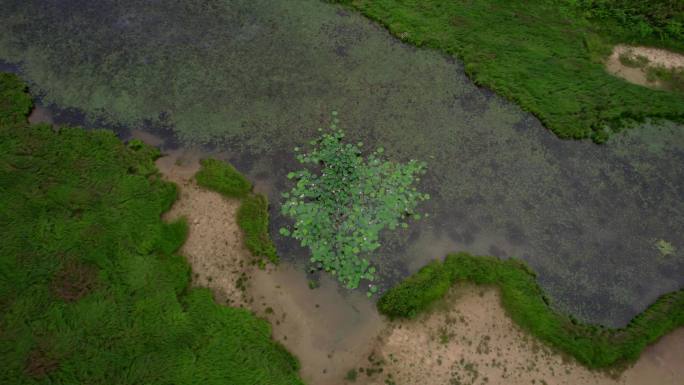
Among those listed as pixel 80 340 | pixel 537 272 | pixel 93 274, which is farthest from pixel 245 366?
pixel 537 272

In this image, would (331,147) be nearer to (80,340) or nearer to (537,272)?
(537,272)

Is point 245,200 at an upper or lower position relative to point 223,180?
lower

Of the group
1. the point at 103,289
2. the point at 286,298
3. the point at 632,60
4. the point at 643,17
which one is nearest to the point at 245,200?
the point at 286,298

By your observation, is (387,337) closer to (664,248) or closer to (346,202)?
(346,202)

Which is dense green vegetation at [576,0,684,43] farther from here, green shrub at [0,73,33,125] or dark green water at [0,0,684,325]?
green shrub at [0,73,33,125]

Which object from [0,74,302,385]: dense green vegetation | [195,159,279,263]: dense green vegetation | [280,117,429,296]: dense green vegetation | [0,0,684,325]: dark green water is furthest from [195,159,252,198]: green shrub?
[280,117,429,296]: dense green vegetation

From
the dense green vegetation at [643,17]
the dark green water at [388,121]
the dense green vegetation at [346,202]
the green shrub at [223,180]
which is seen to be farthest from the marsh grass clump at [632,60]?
the green shrub at [223,180]
